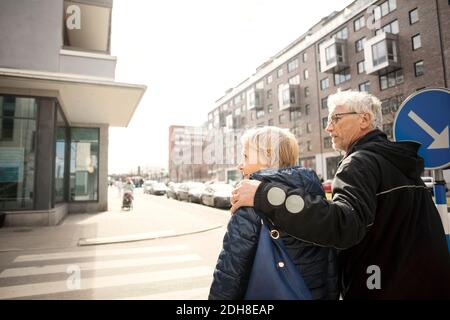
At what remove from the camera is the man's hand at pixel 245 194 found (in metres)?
1.43

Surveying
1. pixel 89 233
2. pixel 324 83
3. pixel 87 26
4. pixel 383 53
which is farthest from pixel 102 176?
pixel 324 83

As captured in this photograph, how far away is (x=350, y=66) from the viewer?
3631 cm

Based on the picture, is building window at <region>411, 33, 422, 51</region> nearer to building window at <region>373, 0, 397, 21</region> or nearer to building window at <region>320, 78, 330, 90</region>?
building window at <region>373, 0, 397, 21</region>

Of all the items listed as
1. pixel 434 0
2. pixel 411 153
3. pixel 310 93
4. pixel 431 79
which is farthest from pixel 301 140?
pixel 411 153

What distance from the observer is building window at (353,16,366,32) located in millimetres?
34522

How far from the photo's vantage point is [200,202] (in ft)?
75.2

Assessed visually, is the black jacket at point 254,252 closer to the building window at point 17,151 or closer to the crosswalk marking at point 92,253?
the crosswalk marking at point 92,253

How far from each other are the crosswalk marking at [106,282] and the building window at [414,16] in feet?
106

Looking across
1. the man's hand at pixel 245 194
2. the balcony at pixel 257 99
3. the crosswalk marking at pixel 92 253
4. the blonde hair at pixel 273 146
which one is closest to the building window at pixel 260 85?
the balcony at pixel 257 99

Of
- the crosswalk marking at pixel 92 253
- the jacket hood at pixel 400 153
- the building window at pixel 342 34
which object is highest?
the building window at pixel 342 34

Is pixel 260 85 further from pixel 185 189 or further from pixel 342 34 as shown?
pixel 185 189

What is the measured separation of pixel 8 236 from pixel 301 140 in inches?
1557

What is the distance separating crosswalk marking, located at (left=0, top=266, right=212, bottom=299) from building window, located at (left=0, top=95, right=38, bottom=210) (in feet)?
23.0

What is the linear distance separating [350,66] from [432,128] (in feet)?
121
